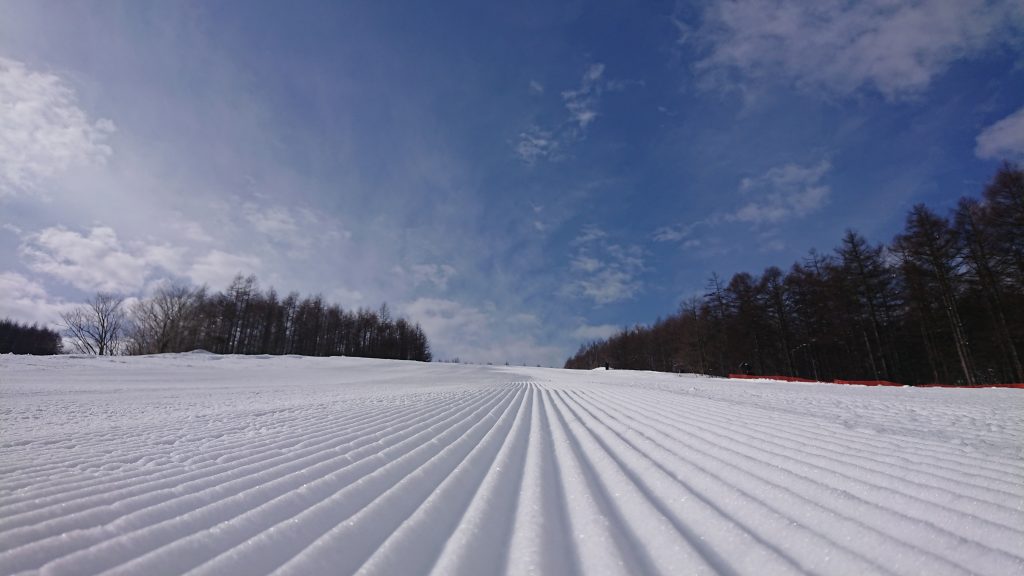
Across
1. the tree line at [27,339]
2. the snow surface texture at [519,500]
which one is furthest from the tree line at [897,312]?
the tree line at [27,339]

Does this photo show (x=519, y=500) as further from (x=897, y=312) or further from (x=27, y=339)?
(x=27, y=339)

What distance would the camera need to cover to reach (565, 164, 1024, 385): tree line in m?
15.2

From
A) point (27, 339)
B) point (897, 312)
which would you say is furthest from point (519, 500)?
point (27, 339)

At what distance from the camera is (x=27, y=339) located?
5103cm

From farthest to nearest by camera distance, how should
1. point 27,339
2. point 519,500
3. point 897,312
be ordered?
point 27,339
point 897,312
point 519,500

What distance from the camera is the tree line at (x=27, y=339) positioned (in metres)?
45.6

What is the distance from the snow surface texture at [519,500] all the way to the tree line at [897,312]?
1883 cm

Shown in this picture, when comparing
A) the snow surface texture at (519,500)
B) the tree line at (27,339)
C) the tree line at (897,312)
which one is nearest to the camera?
the snow surface texture at (519,500)

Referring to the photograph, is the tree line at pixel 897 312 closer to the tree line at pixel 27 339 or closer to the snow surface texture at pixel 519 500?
the snow surface texture at pixel 519 500

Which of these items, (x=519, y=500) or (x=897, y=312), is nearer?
(x=519, y=500)

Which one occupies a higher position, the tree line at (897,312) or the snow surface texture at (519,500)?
the tree line at (897,312)

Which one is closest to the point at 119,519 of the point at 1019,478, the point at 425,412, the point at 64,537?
the point at 64,537

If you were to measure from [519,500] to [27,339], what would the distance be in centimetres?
8171

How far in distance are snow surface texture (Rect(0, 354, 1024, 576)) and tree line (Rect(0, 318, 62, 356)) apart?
68284 mm
